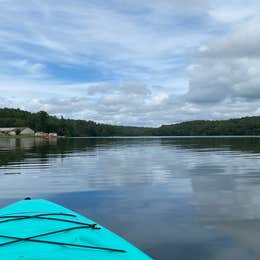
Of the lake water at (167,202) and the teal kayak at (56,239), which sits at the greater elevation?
the teal kayak at (56,239)

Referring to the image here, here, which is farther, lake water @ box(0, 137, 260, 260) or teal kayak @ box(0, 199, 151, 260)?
lake water @ box(0, 137, 260, 260)

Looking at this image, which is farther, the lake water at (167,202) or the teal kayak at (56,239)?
the lake water at (167,202)

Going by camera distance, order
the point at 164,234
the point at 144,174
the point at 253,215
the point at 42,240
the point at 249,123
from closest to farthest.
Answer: the point at 42,240 → the point at 164,234 → the point at 253,215 → the point at 144,174 → the point at 249,123

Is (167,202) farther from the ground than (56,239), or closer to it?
closer to it

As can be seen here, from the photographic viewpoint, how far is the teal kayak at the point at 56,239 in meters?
5.98

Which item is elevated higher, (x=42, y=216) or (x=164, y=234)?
(x=42, y=216)

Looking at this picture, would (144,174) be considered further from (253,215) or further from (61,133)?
(61,133)

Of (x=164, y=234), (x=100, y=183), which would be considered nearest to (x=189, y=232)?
(x=164, y=234)

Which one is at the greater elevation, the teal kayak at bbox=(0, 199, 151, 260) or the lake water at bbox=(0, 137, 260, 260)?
the teal kayak at bbox=(0, 199, 151, 260)

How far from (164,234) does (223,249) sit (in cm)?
162

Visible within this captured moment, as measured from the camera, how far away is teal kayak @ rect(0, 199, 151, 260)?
19.6 feet

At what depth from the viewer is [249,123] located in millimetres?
196125

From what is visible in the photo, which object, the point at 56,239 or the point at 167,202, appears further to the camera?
the point at 167,202

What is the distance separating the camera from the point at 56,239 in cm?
683
